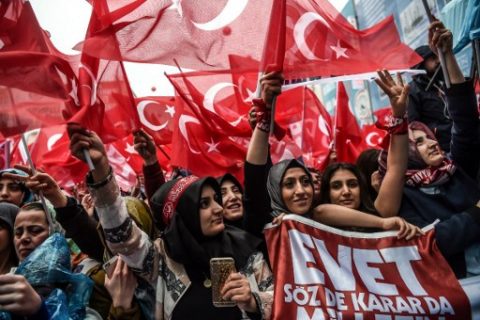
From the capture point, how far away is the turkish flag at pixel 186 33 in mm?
2594

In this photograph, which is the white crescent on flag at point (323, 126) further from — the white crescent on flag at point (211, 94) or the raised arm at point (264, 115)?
the raised arm at point (264, 115)

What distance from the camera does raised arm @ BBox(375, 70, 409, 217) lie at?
2.58 m

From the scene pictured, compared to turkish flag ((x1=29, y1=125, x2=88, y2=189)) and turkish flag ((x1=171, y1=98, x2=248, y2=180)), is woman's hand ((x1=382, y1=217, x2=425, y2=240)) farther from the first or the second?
turkish flag ((x1=29, y1=125, x2=88, y2=189))

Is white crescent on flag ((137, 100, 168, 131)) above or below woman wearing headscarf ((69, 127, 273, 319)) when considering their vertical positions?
above

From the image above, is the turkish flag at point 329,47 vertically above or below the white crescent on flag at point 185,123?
above

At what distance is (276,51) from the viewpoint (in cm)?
244

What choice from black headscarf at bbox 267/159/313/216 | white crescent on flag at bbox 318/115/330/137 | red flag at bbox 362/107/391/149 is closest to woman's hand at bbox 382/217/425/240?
black headscarf at bbox 267/159/313/216

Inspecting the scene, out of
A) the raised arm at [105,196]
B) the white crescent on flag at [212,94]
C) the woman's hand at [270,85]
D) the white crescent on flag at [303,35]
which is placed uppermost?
the white crescent on flag at [303,35]

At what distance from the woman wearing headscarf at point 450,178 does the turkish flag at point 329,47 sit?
27 centimetres

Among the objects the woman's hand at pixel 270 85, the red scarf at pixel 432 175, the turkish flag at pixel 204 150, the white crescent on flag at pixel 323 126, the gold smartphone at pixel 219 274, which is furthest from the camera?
the white crescent on flag at pixel 323 126

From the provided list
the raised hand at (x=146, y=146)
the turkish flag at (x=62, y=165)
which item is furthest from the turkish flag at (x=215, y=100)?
the turkish flag at (x=62, y=165)

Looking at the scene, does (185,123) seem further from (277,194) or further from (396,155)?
(396,155)

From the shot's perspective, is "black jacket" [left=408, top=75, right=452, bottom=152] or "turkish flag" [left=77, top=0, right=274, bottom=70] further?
"black jacket" [left=408, top=75, right=452, bottom=152]

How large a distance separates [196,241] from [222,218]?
0.22 m
